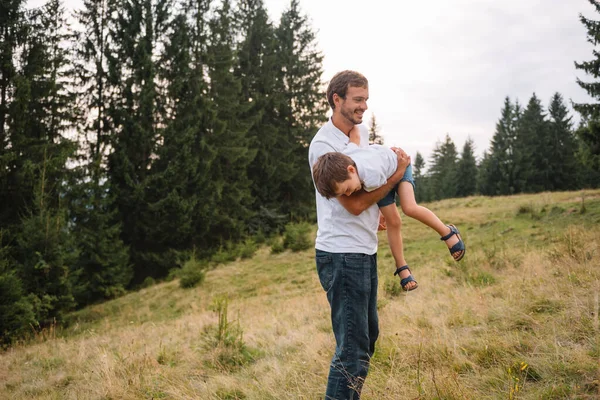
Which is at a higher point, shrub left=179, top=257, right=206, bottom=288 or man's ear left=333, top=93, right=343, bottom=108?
man's ear left=333, top=93, right=343, bottom=108

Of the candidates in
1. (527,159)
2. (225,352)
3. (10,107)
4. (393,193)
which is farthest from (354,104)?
(527,159)

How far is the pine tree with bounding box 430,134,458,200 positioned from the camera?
5481cm

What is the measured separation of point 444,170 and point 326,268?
64.7 m

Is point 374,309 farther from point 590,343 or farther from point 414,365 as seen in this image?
point 590,343

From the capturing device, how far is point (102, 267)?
48.8ft

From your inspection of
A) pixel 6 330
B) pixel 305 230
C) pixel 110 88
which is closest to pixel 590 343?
pixel 6 330

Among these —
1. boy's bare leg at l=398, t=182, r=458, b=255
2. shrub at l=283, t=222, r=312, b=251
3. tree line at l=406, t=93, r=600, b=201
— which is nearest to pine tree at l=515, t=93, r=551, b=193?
tree line at l=406, t=93, r=600, b=201

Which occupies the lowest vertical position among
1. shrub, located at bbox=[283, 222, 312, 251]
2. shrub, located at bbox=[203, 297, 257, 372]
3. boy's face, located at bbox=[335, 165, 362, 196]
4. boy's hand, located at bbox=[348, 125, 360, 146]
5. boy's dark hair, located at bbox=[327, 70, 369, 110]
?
shrub, located at bbox=[203, 297, 257, 372]

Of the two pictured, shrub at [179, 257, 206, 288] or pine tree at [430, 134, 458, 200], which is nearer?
shrub at [179, 257, 206, 288]

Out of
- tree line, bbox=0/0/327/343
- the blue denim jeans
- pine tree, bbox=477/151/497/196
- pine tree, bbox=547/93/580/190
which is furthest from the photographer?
pine tree, bbox=477/151/497/196

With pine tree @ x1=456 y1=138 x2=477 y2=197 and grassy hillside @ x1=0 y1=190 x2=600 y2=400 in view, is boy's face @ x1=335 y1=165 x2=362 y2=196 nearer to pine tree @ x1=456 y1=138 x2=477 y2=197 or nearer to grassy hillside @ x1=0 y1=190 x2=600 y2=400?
grassy hillside @ x1=0 y1=190 x2=600 y2=400

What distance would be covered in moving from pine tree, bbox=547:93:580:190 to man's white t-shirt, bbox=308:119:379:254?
46395mm

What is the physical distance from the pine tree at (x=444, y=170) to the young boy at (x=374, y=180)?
177ft

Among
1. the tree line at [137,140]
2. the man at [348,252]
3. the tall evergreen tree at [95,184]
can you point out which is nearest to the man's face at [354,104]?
the man at [348,252]
